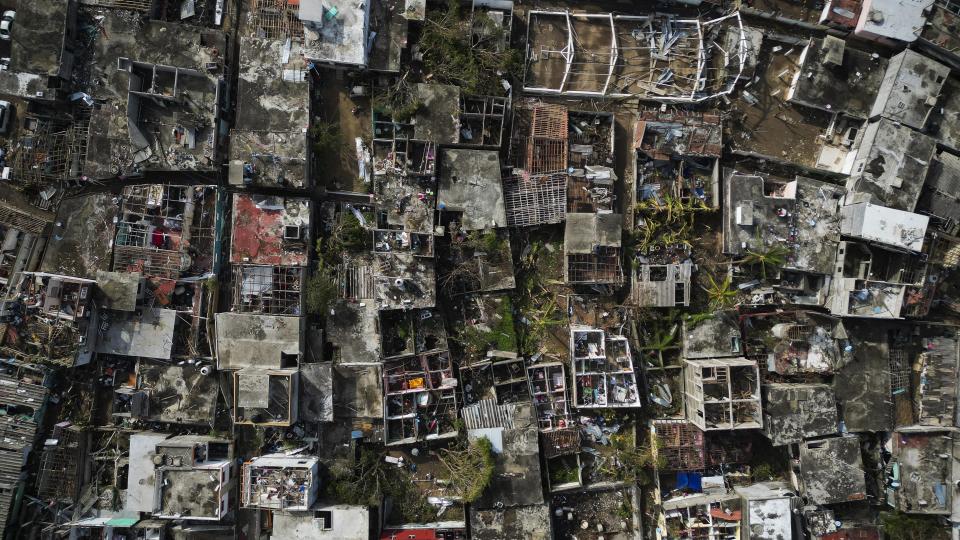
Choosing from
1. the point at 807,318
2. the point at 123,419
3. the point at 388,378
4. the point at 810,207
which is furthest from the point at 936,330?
the point at 123,419

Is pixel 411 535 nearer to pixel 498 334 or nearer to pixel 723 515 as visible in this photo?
pixel 498 334

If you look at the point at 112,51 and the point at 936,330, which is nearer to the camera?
the point at 112,51

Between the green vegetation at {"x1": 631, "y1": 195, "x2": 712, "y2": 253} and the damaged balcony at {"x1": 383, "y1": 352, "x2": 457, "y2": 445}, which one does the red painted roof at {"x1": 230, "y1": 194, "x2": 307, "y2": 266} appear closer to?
the damaged balcony at {"x1": 383, "y1": 352, "x2": 457, "y2": 445}

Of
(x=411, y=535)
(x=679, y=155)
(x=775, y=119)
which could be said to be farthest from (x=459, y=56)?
(x=411, y=535)

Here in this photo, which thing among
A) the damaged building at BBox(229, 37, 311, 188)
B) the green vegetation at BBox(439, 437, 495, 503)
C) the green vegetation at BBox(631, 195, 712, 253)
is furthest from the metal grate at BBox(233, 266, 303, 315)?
the green vegetation at BBox(631, 195, 712, 253)

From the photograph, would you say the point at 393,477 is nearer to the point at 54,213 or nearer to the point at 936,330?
the point at 54,213

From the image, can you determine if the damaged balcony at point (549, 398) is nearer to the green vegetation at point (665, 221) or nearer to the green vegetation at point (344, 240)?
the green vegetation at point (665, 221)

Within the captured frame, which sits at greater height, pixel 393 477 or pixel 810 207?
pixel 810 207
